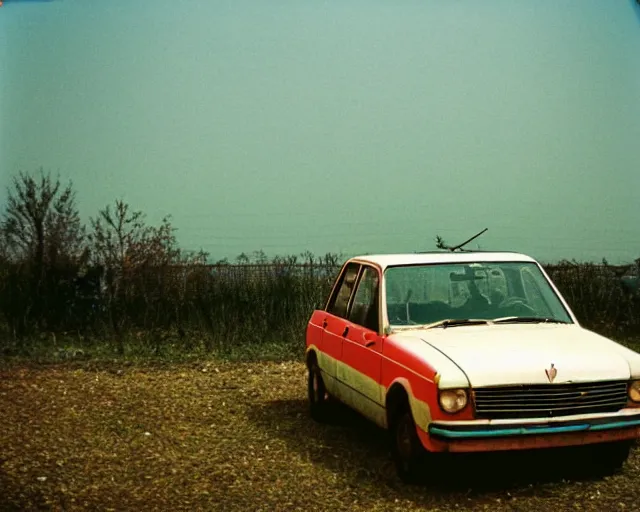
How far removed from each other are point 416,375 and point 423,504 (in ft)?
3.19

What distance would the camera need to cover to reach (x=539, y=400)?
7922 millimetres

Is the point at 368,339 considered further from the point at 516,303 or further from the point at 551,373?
the point at 551,373

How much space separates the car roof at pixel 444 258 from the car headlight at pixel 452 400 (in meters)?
2.41

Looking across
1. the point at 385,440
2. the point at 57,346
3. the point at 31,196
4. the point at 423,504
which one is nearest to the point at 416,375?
the point at 423,504

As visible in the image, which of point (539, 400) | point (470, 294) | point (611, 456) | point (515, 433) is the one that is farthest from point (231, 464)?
point (611, 456)

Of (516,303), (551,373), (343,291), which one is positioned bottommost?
(551,373)

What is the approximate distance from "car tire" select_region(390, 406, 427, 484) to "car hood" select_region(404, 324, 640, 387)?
0.64 metres

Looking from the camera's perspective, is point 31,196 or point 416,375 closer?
point 416,375

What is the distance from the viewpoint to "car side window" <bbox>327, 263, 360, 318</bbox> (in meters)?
10.9

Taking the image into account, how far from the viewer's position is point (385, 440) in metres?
10.7

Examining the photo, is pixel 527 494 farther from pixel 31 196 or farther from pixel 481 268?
pixel 31 196

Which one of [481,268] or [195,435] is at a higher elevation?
[481,268]

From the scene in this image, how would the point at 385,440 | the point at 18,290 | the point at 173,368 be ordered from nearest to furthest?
the point at 385,440, the point at 173,368, the point at 18,290

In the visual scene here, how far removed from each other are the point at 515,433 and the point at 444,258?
8.75ft
